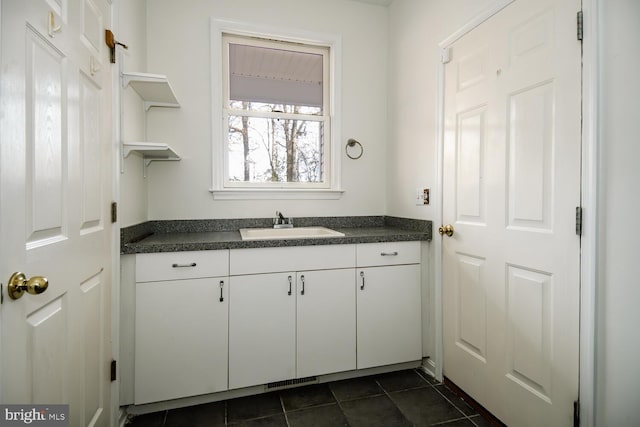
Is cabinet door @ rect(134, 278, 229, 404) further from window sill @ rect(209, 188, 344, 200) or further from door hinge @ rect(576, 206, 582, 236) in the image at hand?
door hinge @ rect(576, 206, 582, 236)

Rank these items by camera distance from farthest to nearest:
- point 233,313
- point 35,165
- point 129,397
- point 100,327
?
point 233,313 < point 129,397 < point 100,327 < point 35,165

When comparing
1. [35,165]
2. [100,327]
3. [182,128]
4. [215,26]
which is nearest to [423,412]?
[100,327]

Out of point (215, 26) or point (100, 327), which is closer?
point (100, 327)

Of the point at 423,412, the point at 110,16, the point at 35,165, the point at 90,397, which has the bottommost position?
the point at 423,412

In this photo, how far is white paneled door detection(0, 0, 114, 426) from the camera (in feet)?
2.80

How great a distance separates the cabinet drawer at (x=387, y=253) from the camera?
212cm

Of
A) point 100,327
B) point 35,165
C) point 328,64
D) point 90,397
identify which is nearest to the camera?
point 35,165

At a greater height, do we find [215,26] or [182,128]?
[215,26]

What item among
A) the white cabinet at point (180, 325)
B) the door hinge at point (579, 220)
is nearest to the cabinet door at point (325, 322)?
the white cabinet at point (180, 325)

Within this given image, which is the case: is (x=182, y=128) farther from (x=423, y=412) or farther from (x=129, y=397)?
(x=423, y=412)

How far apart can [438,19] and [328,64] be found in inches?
36.7

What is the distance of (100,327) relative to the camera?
4.93ft

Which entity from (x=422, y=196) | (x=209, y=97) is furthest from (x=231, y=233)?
(x=422, y=196)

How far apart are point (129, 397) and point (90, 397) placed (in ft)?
1.39
